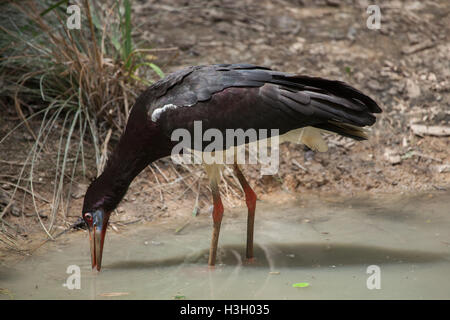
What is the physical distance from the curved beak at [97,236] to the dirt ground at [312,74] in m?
0.63

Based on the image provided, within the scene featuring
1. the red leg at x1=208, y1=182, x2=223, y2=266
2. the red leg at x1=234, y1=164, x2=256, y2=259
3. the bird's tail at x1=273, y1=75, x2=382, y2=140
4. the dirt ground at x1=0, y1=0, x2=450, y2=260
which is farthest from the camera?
the dirt ground at x1=0, y1=0, x2=450, y2=260

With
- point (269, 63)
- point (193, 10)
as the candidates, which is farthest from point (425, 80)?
point (193, 10)

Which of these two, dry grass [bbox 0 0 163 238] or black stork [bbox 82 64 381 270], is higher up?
dry grass [bbox 0 0 163 238]

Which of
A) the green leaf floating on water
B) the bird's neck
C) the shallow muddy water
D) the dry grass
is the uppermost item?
the dry grass

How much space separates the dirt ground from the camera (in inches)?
213

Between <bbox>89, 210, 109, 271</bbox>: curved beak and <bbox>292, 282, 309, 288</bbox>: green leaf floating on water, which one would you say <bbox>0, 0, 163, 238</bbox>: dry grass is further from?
<bbox>292, 282, 309, 288</bbox>: green leaf floating on water

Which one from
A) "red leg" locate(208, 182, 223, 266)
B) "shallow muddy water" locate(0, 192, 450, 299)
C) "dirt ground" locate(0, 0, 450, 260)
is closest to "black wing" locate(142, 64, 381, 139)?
"red leg" locate(208, 182, 223, 266)

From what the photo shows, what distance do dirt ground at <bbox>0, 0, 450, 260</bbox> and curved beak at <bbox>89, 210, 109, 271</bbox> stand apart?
2.08ft

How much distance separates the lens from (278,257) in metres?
4.33

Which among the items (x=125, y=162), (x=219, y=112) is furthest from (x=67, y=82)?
(x=219, y=112)

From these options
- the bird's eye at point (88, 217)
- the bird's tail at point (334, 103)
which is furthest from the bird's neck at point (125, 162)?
the bird's tail at point (334, 103)

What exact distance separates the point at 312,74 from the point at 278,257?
115 inches

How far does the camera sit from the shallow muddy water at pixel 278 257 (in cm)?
371
